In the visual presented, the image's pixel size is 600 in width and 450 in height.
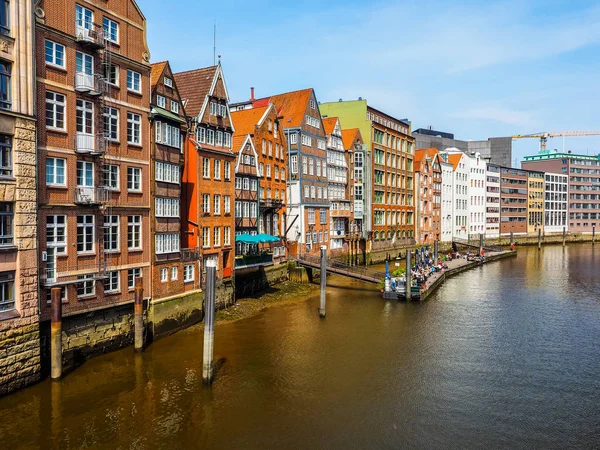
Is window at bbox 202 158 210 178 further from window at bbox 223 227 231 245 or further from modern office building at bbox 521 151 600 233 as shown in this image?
modern office building at bbox 521 151 600 233

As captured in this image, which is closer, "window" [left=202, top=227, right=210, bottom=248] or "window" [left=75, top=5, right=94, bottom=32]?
"window" [left=75, top=5, right=94, bottom=32]

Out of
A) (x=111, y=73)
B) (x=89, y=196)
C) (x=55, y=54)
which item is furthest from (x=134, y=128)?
(x=55, y=54)

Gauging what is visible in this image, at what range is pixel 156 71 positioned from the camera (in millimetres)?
34688

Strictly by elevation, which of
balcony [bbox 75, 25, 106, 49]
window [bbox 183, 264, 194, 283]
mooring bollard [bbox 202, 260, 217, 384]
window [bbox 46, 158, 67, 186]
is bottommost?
mooring bollard [bbox 202, 260, 217, 384]

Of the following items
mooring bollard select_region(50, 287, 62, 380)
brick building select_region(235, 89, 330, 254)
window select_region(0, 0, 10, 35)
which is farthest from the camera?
brick building select_region(235, 89, 330, 254)

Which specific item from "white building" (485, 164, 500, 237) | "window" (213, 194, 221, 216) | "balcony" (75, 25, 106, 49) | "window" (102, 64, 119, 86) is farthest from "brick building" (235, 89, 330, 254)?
"white building" (485, 164, 500, 237)

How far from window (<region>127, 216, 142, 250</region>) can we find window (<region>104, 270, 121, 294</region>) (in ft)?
6.40

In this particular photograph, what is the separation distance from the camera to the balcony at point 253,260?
1750 inches

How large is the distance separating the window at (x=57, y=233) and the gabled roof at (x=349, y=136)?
179ft

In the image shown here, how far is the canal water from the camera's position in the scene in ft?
68.1

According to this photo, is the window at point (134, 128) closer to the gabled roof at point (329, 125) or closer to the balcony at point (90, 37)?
the balcony at point (90, 37)

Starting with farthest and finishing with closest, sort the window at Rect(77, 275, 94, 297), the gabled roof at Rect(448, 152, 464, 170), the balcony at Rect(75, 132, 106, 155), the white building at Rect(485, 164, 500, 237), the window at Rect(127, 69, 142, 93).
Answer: the white building at Rect(485, 164, 500, 237), the gabled roof at Rect(448, 152, 464, 170), the window at Rect(127, 69, 142, 93), the window at Rect(77, 275, 94, 297), the balcony at Rect(75, 132, 106, 155)

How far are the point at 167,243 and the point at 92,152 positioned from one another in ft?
29.0

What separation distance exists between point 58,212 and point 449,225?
95.8m
